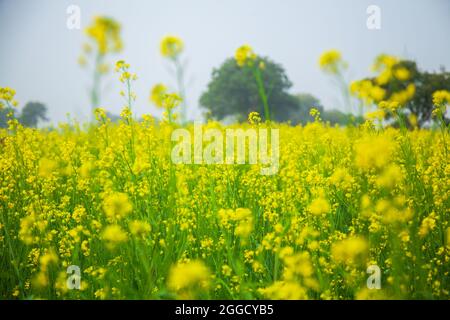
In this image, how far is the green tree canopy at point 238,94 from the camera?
25.7 metres

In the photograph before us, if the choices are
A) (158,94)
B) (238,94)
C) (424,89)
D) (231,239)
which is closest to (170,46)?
(158,94)

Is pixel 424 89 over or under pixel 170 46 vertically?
over

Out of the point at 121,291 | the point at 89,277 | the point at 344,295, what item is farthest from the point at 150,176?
the point at 344,295

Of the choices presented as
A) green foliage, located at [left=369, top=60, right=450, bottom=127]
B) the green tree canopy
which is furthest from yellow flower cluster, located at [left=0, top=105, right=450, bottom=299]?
the green tree canopy

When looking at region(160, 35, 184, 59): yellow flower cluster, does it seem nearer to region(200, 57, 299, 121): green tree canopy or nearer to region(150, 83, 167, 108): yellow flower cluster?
region(150, 83, 167, 108): yellow flower cluster

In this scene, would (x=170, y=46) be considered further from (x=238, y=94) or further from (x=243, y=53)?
(x=238, y=94)

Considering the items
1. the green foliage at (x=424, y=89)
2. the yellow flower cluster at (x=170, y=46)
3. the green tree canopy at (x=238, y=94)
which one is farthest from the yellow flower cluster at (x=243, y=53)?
the green tree canopy at (x=238, y=94)

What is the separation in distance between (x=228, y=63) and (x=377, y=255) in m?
26.9

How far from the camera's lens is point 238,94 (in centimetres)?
2617

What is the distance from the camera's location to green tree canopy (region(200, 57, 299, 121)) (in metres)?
25.7

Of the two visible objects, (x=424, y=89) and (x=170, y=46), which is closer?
(x=170, y=46)

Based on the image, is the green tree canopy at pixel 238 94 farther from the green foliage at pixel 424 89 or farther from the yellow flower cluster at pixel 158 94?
the yellow flower cluster at pixel 158 94

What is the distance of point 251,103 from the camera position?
86.8 feet

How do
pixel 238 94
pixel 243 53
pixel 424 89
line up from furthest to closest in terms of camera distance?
pixel 238 94 < pixel 424 89 < pixel 243 53
